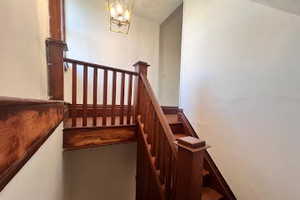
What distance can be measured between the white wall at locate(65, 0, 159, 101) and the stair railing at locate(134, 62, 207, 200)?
148cm

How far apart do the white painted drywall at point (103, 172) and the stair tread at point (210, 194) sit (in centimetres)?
129

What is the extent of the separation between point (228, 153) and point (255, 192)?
0.43m

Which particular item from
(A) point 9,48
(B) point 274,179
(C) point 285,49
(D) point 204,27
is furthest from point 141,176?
(D) point 204,27

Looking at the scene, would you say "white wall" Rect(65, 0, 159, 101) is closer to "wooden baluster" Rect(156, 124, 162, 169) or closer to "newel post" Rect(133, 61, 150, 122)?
"newel post" Rect(133, 61, 150, 122)

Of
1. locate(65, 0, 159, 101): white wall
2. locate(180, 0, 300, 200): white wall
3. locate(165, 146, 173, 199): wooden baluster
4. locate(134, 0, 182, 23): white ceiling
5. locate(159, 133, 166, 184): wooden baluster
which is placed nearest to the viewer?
locate(180, 0, 300, 200): white wall

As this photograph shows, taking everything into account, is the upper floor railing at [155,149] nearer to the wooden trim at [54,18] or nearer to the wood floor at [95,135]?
the wood floor at [95,135]

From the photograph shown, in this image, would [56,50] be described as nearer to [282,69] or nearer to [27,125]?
[27,125]

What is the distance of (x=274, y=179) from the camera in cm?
141

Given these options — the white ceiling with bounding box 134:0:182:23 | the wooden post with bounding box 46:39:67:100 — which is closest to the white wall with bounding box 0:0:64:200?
the wooden post with bounding box 46:39:67:100

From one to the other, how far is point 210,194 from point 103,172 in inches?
64.7

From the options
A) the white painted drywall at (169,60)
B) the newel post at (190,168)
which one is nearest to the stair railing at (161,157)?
the newel post at (190,168)

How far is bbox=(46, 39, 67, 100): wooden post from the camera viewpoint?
1.31m

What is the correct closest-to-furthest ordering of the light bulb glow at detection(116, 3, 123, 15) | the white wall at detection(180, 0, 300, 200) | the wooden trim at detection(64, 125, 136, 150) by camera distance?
the white wall at detection(180, 0, 300, 200) → the wooden trim at detection(64, 125, 136, 150) → the light bulb glow at detection(116, 3, 123, 15)

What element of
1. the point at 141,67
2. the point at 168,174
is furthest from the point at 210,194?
the point at 141,67
